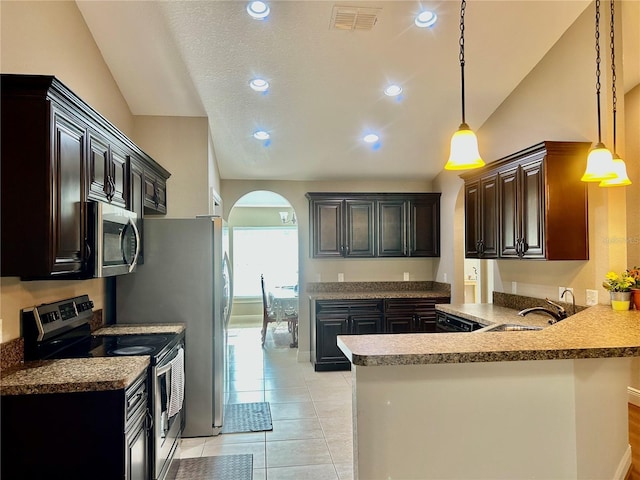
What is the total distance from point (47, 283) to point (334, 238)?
3.53 metres

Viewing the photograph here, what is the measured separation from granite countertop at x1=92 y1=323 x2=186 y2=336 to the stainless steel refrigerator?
2.8 inches

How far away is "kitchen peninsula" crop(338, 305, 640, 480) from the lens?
1.67 m

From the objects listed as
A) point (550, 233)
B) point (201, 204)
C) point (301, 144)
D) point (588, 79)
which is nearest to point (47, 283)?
point (201, 204)

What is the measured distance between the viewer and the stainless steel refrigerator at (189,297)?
349 cm

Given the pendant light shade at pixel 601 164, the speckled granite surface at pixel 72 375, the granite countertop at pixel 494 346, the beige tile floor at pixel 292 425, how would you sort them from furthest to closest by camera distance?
the beige tile floor at pixel 292 425 → the pendant light shade at pixel 601 164 → the speckled granite surface at pixel 72 375 → the granite countertop at pixel 494 346

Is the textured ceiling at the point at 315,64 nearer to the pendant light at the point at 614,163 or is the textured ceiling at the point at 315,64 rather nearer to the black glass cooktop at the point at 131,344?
the pendant light at the point at 614,163

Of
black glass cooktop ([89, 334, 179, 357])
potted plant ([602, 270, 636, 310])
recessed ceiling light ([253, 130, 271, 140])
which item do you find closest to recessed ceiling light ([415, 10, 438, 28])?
recessed ceiling light ([253, 130, 271, 140])

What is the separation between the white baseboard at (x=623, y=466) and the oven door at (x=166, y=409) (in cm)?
236

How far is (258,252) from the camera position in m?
8.95

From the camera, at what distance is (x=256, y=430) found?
11.9ft

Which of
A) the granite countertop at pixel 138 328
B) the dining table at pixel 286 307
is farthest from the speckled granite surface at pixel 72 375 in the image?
the dining table at pixel 286 307

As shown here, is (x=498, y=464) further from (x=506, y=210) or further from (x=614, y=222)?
(x=506, y=210)

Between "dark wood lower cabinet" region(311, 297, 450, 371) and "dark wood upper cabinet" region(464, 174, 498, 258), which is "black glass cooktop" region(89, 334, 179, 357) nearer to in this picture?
"dark wood lower cabinet" region(311, 297, 450, 371)

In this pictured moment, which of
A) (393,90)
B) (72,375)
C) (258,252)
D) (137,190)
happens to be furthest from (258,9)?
(258,252)
